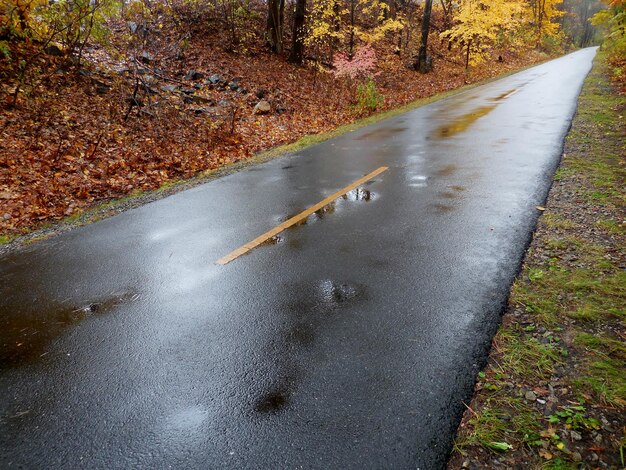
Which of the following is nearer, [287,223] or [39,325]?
[39,325]

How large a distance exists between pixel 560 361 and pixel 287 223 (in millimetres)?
3531

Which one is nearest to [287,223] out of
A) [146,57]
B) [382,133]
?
[382,133]

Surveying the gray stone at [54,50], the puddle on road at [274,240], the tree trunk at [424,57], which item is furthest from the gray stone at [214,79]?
the tree trunk at [424,57]

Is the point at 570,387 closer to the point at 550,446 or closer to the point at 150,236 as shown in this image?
the point at 550,446

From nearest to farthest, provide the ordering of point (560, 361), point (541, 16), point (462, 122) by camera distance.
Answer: point (560, 361)
point (462, 122)
point (541, 16)

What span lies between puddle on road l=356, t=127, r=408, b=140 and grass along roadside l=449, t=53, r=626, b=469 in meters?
6.47

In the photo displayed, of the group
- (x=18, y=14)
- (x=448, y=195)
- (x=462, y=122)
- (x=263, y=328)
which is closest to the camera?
(x=263, y=328)

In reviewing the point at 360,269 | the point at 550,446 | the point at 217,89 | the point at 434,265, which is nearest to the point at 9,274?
the point at 360,269

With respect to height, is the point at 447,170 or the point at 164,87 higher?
the point at 164,87

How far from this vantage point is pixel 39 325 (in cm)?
358

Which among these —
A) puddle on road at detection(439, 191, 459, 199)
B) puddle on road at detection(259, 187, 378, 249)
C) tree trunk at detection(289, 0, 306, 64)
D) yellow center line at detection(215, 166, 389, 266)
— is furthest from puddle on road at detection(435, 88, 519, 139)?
tree trunk at detection(289, 0, 306, 64)

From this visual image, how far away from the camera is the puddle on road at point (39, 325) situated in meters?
3.20

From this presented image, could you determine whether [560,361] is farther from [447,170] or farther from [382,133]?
[382,133]

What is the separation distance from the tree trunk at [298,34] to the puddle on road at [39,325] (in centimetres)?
1764
